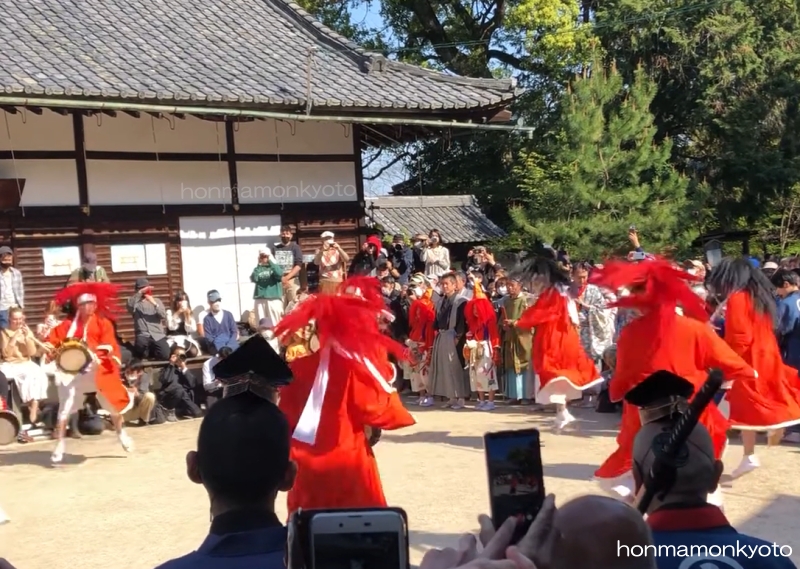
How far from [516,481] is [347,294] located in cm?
323

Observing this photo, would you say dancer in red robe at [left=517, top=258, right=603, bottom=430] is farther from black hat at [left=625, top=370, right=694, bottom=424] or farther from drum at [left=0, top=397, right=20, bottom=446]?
black hat at [left=625, top=370, right=694, bottom=424]

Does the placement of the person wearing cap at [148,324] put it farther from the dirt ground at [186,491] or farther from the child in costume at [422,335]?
the child in costume at [422,335]

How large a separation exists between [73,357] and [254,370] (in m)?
6.17

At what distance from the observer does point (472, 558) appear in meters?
1.58

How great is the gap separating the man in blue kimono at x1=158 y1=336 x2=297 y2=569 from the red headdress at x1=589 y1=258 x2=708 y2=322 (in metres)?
3.46

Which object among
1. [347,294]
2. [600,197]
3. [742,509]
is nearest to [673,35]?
[600,197]

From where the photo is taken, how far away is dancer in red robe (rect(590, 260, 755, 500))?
17.7 feet

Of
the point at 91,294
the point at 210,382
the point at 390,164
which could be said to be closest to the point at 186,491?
the point at 91,294

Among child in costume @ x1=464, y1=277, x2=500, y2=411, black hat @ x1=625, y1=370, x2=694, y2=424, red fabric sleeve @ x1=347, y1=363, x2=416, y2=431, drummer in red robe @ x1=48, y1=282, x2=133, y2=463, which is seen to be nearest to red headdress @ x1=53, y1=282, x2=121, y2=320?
drummer in red robe @ x1=48, y1=282, x2=133, y2=463

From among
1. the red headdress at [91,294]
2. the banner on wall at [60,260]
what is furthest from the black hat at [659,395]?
the banner on wall at [60,260]

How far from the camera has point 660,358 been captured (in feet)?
17.7

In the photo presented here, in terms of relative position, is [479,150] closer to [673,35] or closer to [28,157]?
[673,35]

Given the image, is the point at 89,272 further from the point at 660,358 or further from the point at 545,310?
the point at 660,358

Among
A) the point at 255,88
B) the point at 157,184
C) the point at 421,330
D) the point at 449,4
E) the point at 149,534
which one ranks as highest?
the point at 449,4
